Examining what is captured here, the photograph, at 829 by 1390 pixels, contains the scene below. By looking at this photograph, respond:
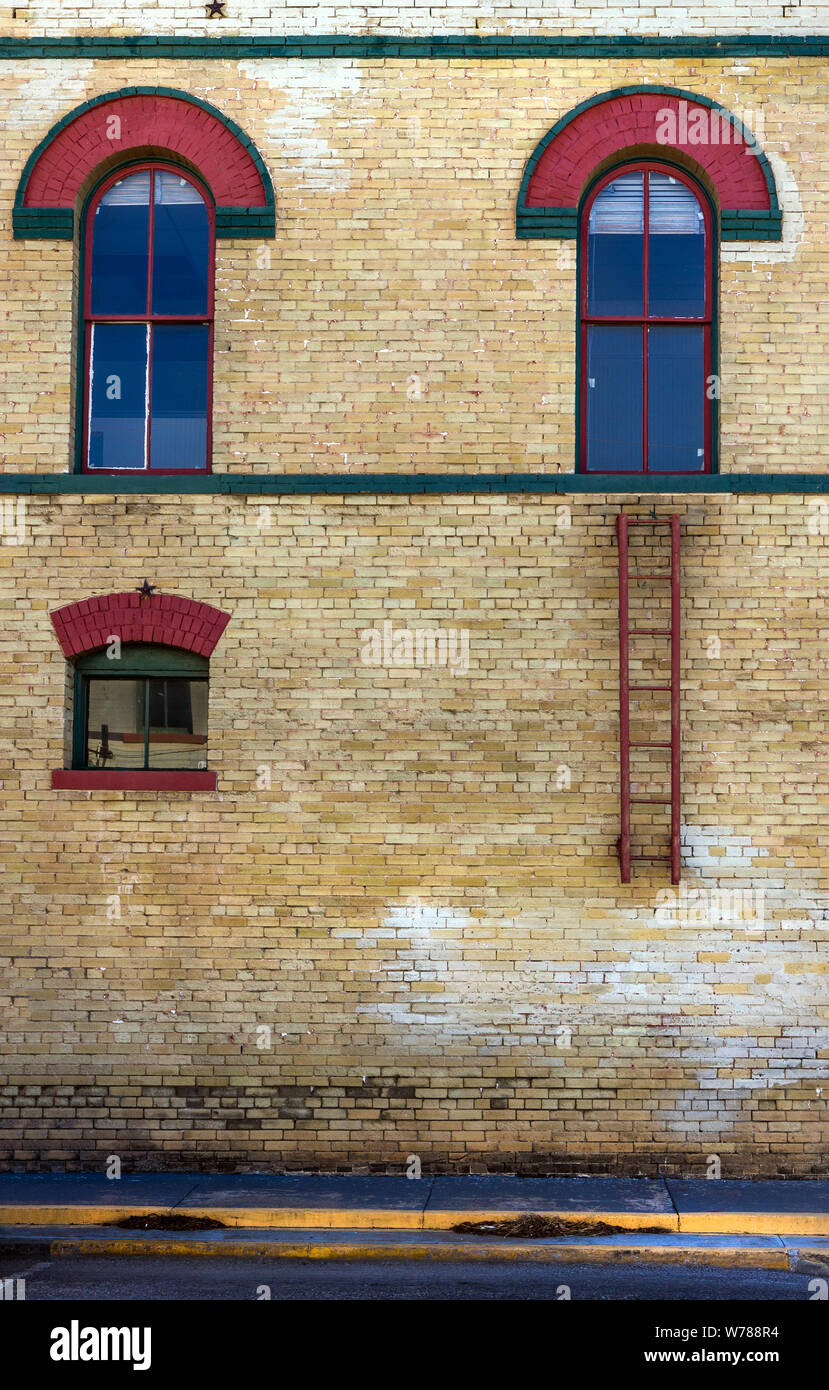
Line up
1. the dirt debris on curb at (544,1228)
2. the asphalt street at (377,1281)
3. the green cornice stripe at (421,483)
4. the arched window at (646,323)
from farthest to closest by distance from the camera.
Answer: the arched window at (646,323) → the green cornice stripe at (421,483) → the dirt debris on curb at (544,1228) → the asphalt street at (377,1281)

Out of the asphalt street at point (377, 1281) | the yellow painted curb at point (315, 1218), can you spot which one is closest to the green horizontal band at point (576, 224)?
the yellow painted curb at point (315, 1218)

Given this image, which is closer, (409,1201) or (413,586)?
(409,1201)

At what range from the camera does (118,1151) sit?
10180 mm

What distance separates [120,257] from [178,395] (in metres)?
1.17

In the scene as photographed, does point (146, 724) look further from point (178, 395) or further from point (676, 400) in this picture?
point (676, 400)

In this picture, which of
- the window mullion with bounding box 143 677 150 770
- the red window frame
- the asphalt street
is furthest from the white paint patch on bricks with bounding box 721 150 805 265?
the asphalt street

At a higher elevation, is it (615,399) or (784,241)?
(784,241)

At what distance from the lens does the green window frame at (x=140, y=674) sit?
34.9 feet

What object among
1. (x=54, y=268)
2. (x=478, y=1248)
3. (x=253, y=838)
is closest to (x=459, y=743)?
(x=253, y=838)

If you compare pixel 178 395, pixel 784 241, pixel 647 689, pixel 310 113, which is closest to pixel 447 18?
pixel 310 113

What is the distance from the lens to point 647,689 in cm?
1011

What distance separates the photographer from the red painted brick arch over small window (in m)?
10.5

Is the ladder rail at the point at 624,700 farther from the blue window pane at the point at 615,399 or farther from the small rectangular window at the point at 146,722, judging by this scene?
the small rectangular window at the point at 146,722

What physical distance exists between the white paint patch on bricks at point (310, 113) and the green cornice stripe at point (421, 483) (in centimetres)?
227
